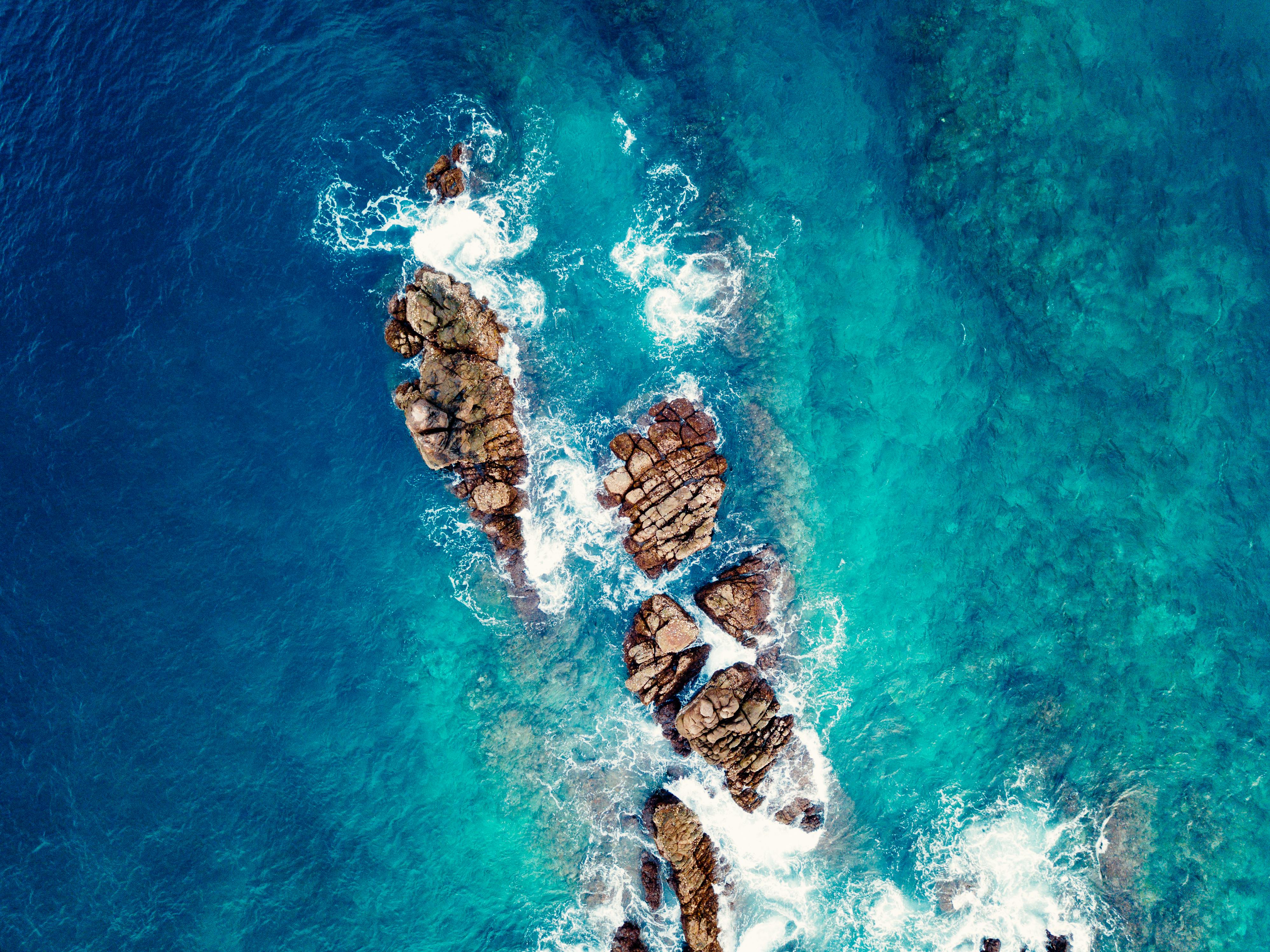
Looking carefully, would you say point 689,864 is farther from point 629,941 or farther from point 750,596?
point 750,596

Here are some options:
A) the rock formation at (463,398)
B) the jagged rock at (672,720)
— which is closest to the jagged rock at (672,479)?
the rock formation at (463,398)

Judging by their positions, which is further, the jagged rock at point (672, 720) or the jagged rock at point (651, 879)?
the jagged rock at point (651, 879)

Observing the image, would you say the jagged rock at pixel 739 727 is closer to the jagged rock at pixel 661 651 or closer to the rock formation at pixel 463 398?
the jagged rock at pixel 661 651

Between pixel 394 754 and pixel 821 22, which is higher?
pixel 821 22

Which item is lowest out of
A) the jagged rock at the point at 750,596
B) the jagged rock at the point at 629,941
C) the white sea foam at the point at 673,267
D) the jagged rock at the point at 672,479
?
the jagged rock at the point at 629,941

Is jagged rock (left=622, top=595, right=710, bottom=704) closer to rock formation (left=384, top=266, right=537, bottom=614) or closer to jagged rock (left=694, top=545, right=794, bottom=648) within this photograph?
jagged rock (left=694, top=545, right=794, bottom=648)

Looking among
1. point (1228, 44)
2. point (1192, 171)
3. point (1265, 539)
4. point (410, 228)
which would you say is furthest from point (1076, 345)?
point (410, 228)

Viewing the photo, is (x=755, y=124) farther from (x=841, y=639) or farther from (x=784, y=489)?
(x=841, y=639)

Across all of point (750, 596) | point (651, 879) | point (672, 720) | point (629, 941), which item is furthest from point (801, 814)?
point (750, 596)
